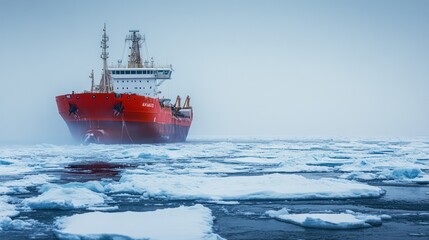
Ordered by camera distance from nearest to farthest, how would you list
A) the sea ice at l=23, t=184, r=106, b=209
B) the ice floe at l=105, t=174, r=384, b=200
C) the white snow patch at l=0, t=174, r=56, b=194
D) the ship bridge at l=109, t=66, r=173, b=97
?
the sea ice at l=23, t=184, r=106, b=209, the ice floe at l=105, t=174, r=384, b=200, the white snow patch at l=0, t=174, r=56, b=194, the ship bridge at l=109, t=66, r=173, b=97

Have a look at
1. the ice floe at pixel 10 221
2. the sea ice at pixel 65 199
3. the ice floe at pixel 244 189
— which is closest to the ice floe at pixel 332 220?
the ice floe at pixel 244 189

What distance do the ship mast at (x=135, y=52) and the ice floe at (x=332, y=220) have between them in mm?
35981

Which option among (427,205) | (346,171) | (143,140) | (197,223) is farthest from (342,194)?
(143,140)

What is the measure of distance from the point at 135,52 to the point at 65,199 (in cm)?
3576

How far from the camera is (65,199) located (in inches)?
270

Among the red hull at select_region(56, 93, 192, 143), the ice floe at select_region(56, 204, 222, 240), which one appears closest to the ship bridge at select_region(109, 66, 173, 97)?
the red hull at select_region(56, 93, 192, 143)

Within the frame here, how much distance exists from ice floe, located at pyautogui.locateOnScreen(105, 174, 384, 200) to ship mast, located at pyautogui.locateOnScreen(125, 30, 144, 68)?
3217cm

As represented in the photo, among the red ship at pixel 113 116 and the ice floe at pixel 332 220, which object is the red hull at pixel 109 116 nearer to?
the red ship at pixel 113 116

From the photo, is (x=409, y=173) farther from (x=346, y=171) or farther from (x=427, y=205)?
(x=427, y=205)

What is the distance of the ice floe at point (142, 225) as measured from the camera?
4.68 m

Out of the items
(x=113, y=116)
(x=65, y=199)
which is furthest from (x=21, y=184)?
(x=113, y=116)

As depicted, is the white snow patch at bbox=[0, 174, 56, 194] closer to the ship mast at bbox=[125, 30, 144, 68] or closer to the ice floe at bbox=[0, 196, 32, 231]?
the ice floe at bbox=[0, 196, 32, 231]

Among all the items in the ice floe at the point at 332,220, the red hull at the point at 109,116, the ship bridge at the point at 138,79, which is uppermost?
the ship bridge at the point at 138,79

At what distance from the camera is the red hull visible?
27.1 m
